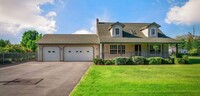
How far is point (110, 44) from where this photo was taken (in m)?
31.4

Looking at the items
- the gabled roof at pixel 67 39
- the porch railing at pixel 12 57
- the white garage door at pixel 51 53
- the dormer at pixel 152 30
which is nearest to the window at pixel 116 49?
the gabled roof at pixel 67 39

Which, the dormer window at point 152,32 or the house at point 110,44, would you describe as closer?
the house at point 110,44

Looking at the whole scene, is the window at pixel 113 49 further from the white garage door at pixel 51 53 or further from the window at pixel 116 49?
the white garage door at pixel 51 53

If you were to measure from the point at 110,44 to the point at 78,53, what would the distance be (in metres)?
5.87

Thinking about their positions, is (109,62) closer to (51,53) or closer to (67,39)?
(67,39)

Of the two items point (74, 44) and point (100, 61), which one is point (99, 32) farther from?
point (100, 61)

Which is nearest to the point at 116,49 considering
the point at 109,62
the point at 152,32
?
the point at 109,62

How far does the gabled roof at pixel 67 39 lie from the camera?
1336 inches

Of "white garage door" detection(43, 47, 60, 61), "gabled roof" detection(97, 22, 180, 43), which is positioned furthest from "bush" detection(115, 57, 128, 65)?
"white garage door" detection(43, 47, 60, 61)

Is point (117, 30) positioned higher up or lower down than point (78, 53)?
higher up

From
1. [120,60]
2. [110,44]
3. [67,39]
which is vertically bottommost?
[120,60]

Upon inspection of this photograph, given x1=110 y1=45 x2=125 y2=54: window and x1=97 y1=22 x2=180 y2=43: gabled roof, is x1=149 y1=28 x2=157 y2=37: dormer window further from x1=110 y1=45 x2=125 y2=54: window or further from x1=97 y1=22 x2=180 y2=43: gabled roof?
x1=110 y1=45 x2=125 y2=54: window

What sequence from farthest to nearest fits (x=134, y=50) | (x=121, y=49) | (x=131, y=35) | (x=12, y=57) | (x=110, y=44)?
(x=131, y=35)
(x=134, y=50)
(x=121, y=49)
(x=110, y=44)
(x=12, y=57)

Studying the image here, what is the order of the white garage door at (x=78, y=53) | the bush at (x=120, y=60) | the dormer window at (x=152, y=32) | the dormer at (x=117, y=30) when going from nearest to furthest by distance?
the bush at (x=120, y=60) → the dormer at (x=117, y=30) → the dormer window at (x=152, y=32) → the white garage door at (x=78, y=53)
